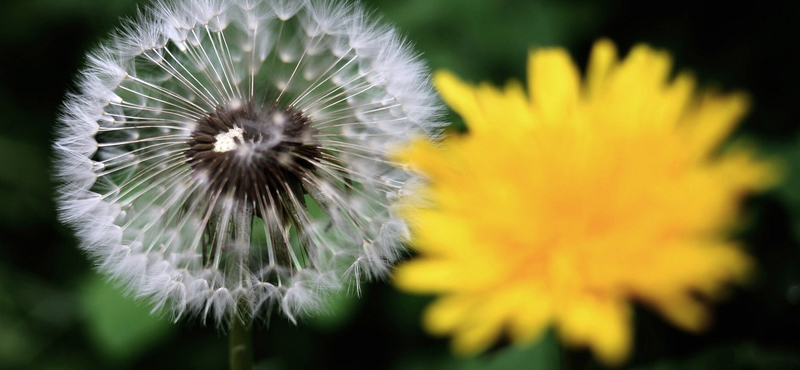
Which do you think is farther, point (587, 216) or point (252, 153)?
point (252, 153)

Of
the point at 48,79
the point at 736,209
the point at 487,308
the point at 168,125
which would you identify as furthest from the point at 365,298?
the point at 48,79

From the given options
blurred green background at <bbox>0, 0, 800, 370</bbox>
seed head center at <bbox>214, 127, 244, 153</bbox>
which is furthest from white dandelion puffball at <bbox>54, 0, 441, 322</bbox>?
blurred green background at <bbox>0, 0, 800, 370</bbox>

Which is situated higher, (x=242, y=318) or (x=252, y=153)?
(x=252, y=153)

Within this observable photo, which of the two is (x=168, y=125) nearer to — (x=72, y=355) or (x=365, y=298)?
(x=365, y=298)

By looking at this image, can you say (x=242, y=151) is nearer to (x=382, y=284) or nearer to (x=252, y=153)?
(x=252, y=153)

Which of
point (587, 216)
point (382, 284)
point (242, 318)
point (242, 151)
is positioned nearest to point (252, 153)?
point (242, 151)

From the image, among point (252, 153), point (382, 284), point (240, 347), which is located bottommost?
point (240, 347)
